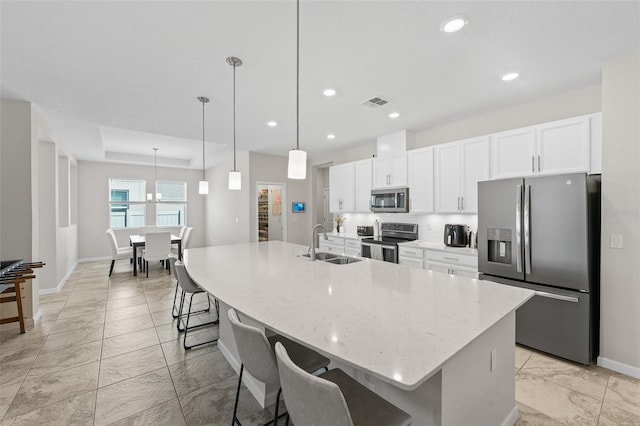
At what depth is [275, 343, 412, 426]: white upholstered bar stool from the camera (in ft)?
2.77

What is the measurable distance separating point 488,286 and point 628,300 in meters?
1.55

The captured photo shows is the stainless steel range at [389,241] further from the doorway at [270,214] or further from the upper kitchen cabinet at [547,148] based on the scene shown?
the doorway at [270,214]

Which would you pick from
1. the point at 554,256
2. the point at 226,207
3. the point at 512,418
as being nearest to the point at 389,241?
the point at 554,256

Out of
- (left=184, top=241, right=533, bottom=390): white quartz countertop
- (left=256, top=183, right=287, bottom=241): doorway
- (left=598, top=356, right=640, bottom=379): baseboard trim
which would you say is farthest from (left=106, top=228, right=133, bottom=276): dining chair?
(left=598, top=356, right=640, bottom=379): baseboard trim

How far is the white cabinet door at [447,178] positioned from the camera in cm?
377

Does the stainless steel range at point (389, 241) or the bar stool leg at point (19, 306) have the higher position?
the stainless steel range at point (389, 241)

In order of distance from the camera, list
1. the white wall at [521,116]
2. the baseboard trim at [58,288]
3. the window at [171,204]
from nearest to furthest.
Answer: the white wall at [521,116]
the baseboard trim at [58,288]
the window at [171,204]

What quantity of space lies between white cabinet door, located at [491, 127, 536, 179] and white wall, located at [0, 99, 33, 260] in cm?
552

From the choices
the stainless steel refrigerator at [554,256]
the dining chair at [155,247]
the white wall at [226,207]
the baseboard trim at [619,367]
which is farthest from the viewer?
the white wall at [226,207]

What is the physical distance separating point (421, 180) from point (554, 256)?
2002 mm

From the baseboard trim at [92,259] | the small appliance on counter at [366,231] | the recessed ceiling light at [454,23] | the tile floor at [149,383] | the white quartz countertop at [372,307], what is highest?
the recessed ceiling light at [454,23]

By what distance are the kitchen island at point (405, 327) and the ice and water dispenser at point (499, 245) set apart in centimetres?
121

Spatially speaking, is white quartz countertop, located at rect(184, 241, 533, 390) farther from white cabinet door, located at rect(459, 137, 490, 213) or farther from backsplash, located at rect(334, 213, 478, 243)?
backsplash, located at rect(334, 213, 478, 243)

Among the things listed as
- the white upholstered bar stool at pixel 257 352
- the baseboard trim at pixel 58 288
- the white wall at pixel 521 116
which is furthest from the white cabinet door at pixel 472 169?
the baseboard trim at pixel 58 288
